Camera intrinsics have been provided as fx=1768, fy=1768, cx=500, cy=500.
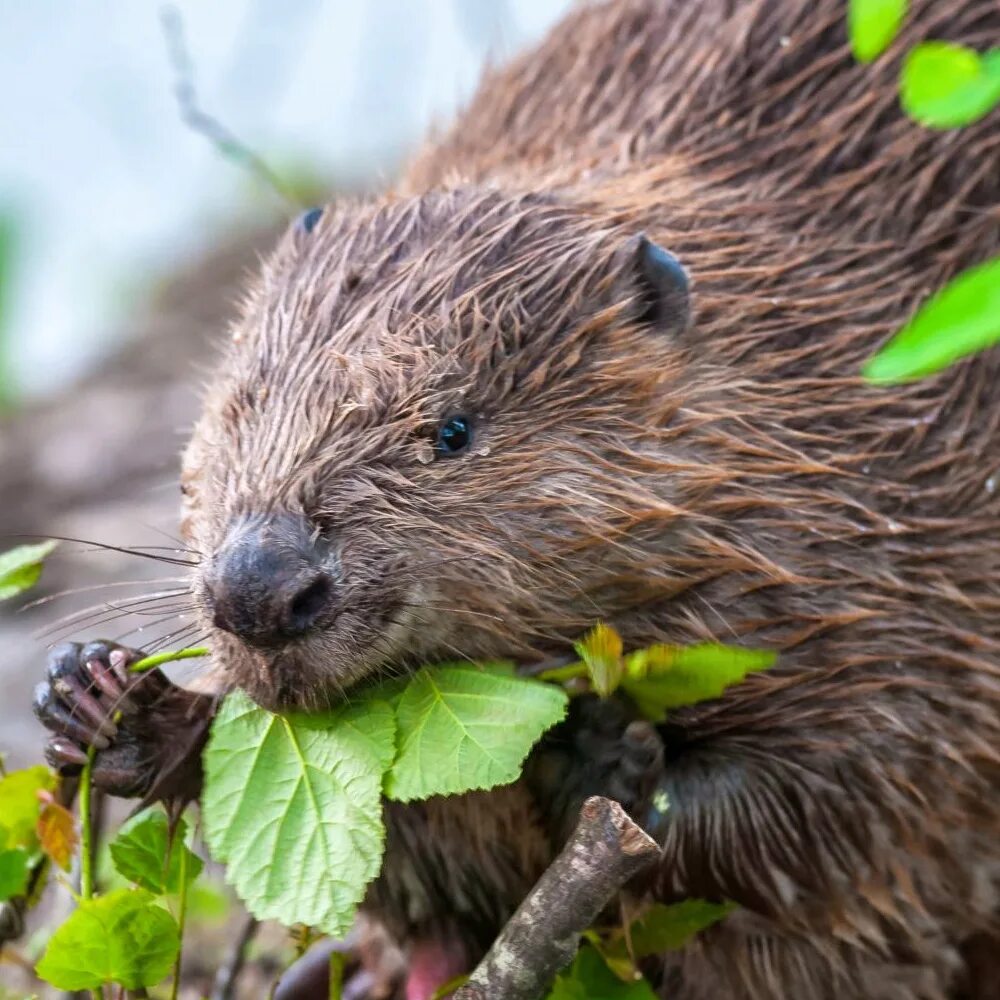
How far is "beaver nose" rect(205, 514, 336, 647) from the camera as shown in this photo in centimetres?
221

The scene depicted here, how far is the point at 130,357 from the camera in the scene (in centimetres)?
684

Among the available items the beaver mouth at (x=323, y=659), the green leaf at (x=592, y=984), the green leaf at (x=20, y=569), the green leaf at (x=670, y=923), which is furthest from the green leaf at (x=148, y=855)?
the green leaf at (x=670, y=923)

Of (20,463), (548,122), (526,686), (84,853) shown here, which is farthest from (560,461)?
(20,463)

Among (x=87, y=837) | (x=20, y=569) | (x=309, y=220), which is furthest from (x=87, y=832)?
(x=309, y=220)

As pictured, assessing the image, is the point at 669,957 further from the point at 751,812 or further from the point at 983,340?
the point at 983,340

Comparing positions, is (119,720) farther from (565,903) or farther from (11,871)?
(565,903)

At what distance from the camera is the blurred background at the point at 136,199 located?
5391mm

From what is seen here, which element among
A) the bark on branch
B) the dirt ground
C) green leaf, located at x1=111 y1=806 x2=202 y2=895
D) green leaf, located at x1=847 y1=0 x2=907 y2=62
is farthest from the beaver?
the dirt ground

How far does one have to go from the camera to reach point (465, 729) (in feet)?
7.78

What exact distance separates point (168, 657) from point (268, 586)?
0.46 metres

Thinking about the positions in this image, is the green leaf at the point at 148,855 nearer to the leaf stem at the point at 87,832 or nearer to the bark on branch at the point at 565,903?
the leaf stem at the point at 87,832

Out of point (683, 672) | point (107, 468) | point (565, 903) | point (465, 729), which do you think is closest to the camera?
point (565, 903)

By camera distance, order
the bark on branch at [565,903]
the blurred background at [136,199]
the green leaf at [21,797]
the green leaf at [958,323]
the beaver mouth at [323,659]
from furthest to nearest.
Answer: the blurred background at [136,199], the green leaf at [21,797], the beaver mouth at [323,659], the bark on branch at [565,903], the green leaf at [958,323]

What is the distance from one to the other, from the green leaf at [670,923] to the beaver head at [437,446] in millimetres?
460
